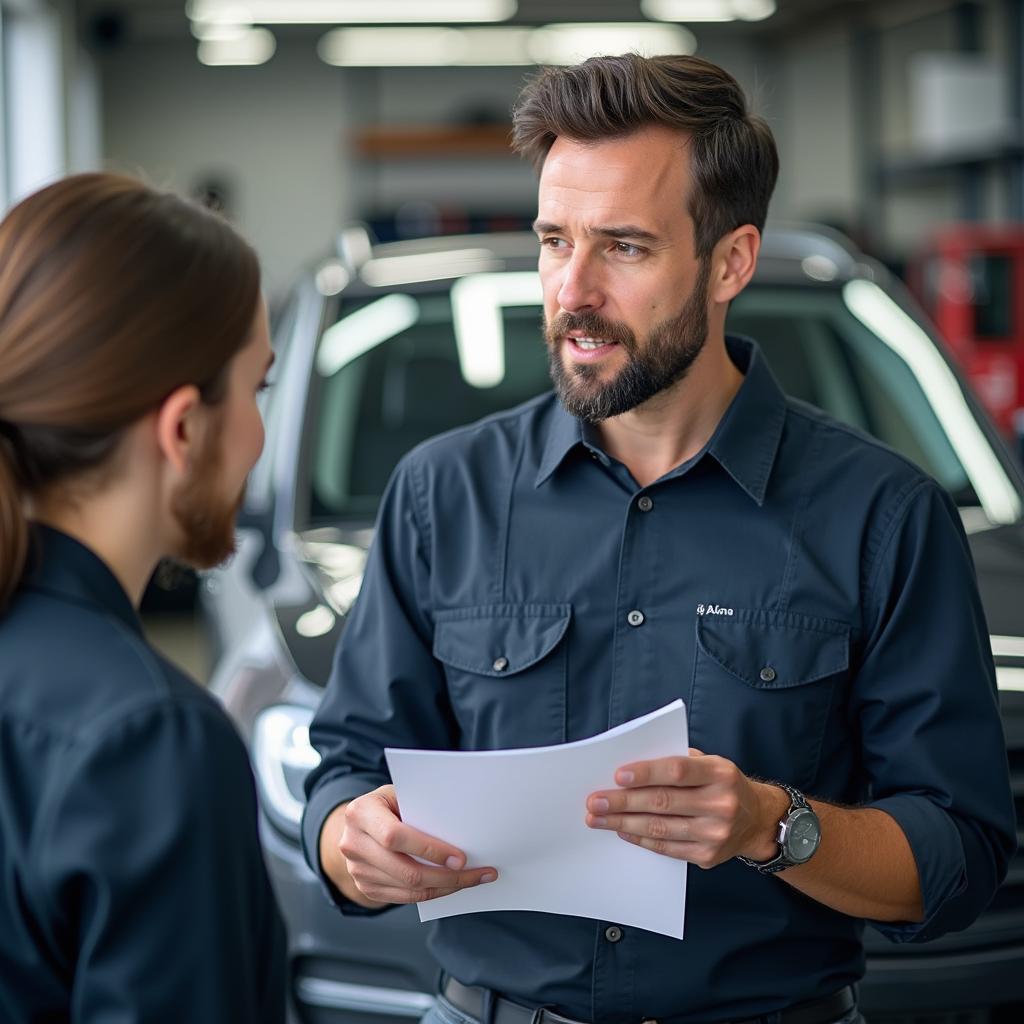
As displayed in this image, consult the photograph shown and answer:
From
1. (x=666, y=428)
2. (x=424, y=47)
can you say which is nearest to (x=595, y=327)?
(x=666, y=428)

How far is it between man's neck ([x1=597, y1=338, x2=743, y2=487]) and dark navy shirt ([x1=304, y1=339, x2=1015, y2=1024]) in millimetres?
42

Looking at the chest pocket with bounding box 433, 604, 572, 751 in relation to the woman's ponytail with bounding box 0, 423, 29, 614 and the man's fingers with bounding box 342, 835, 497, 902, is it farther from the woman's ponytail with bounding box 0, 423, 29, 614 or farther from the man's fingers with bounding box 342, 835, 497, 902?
the woman's ponytail with bounding box 0, 423, 29, 614

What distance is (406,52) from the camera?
512 inches

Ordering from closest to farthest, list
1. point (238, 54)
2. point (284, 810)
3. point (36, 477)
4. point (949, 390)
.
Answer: point (36, 477), point (284, 810), point (949, 390), point (238, 54)

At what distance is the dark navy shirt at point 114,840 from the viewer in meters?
0.94

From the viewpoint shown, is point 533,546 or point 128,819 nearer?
point 128,819

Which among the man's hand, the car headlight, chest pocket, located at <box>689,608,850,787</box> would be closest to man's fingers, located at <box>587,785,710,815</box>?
the man's hand

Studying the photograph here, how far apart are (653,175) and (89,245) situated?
2.58ft

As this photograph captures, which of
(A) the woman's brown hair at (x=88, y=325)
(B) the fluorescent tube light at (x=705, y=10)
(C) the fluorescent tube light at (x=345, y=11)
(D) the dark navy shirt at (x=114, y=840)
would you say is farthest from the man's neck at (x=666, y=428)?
(B) the fluorescent tube light at (x=705, y=10)

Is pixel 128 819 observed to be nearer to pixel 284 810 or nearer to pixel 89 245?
pixel 89 245

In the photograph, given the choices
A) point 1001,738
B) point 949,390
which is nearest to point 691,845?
point 1001,738

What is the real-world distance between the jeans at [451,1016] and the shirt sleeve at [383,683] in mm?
125

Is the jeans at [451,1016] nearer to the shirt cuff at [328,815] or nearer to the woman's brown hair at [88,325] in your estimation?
the shirt cuff at [328,815]

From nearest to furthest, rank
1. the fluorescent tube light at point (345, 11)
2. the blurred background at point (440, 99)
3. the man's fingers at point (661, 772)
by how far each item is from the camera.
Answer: the man's fingers at point (661, 772) < the fluorescent tube light at point (345, 11) < the blurred background at point (440, 99)
